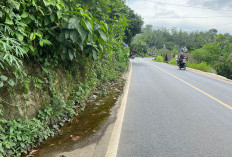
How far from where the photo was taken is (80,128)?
3227 millimetres

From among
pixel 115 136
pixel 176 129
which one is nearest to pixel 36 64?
pixel 115 136

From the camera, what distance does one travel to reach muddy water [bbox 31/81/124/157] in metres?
2.51

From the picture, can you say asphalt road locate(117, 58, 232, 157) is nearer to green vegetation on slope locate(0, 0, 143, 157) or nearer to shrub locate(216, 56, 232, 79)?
green vegetation on slope locate(0, 0, 143, 157)

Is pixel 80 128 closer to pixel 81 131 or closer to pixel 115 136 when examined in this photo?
pixel 81 131

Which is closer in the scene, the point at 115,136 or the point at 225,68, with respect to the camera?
the point at 115,136

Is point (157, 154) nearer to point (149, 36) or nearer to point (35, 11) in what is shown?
point (35, 11)

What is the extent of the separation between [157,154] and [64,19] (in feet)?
9.16

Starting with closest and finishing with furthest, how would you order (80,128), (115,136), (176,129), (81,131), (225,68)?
(115,136)
(81,131)
(80,128)
(176,129)
(225,68)

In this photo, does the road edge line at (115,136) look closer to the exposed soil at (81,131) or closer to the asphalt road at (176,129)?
the asphalt road at (176,129)

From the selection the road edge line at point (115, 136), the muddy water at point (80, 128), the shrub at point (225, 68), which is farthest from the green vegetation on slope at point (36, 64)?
the shrub at point (225, 68)

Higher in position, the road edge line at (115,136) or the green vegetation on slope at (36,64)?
the green vegetation on slope at (36,64)

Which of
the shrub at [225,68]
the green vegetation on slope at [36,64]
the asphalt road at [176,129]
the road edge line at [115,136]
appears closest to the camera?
the green vegetation on slope at [36,64]

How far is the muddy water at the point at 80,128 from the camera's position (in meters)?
2.51

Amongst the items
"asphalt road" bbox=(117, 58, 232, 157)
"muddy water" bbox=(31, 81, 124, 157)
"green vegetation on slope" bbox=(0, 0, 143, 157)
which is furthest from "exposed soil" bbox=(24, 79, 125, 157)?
"asphalt road" bbox=(117, 58, 232, 157)
